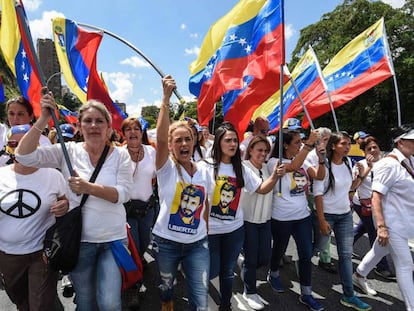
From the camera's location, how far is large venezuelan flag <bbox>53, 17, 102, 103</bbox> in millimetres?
4195

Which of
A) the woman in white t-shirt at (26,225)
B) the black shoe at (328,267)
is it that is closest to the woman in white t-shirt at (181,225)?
the woman in white t-shirt at (26,225)

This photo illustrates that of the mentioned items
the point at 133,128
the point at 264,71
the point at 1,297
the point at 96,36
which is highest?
the point at 96,36

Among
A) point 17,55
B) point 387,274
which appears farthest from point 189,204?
point 387,274

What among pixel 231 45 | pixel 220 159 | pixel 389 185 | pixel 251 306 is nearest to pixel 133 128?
pixel 220 159

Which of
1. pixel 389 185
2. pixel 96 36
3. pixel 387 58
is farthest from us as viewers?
pixel 387 58

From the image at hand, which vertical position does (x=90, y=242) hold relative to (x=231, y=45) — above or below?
below

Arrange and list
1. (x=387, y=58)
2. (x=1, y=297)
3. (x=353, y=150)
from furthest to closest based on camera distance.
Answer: (x=353, y=150)
(x=387, y=58)
(x=1, y=297)

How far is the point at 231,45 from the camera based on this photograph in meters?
3.58

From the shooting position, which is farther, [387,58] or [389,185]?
[387,58]

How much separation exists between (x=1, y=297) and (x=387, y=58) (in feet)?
19.4

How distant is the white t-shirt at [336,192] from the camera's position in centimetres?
347

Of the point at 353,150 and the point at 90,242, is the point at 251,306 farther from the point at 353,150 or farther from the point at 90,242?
the point at 353,150

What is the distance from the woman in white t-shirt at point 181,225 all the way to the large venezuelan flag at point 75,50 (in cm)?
227

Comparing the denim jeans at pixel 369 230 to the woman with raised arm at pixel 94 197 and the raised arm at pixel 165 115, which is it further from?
the woman with raised arm at pixel 94 197
